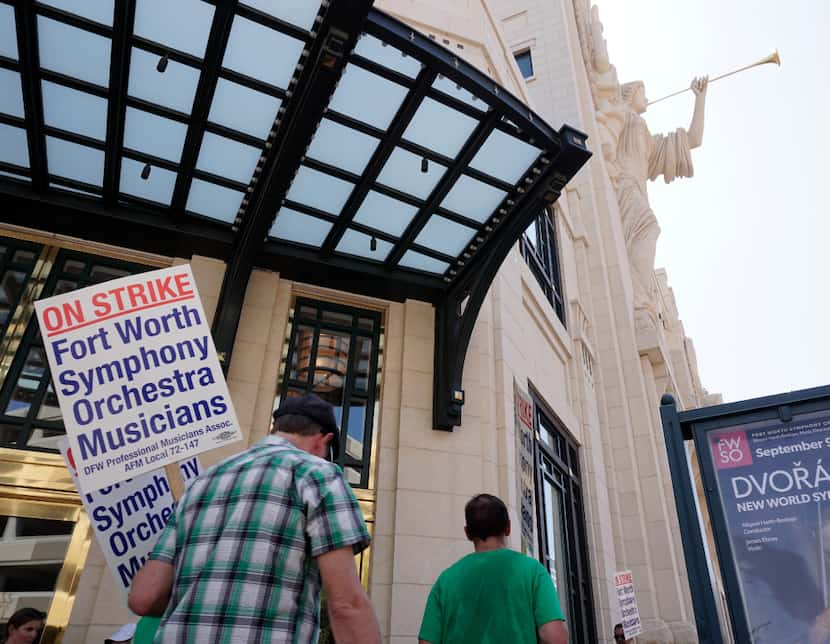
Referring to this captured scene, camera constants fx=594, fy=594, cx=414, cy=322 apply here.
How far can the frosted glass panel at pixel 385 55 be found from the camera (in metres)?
5.70

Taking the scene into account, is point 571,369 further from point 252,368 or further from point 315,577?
point 315,577

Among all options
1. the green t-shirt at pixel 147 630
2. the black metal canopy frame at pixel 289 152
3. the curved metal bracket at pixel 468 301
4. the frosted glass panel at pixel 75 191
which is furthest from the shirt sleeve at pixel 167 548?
the frosted glass panel at pixel 75 191

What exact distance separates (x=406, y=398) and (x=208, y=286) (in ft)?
9.64

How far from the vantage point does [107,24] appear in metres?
5.37

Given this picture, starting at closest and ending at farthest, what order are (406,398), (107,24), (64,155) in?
(107,24) → (64,155) → (406,398)

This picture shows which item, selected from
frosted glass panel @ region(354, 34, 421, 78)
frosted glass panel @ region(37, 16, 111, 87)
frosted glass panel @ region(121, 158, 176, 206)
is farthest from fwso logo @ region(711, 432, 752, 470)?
frosted glass panel @ region(121, 158, 176, 206)

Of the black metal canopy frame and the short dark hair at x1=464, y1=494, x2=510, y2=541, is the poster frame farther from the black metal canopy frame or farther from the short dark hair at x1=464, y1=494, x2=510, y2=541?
the black metal canopy frame

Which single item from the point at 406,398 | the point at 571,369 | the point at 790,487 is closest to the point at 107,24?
the point at 406,398

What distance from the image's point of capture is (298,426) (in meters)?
2.27

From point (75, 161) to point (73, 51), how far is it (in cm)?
148

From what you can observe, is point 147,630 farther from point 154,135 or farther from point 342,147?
point 154,135

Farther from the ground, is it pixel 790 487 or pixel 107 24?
pixel 107 24

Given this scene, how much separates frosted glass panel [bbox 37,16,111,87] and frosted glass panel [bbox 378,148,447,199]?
9.81 ft

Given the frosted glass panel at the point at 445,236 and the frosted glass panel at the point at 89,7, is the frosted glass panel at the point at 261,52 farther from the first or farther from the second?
the frosted glass panel at the point at 445,236
